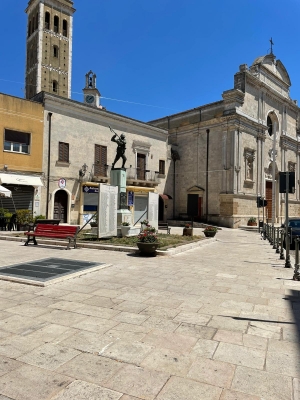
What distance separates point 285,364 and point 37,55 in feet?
166

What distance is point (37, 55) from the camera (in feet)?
146

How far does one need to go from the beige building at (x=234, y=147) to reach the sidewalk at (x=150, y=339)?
76.4 ft

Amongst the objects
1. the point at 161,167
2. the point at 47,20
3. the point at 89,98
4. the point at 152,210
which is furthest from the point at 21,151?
the point at 47,20

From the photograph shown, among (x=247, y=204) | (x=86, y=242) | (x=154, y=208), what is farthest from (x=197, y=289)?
(x=247, y=204)

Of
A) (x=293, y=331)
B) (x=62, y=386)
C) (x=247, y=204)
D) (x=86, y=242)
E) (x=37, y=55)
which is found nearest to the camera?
(x=62, y=386)

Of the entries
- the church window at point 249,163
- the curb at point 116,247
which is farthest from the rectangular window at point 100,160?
the church window at point 249,163

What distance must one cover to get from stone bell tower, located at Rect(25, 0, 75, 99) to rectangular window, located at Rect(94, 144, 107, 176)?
26.0m

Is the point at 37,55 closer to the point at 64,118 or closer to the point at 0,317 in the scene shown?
the point at 64,118

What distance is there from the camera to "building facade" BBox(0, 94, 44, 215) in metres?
18.7

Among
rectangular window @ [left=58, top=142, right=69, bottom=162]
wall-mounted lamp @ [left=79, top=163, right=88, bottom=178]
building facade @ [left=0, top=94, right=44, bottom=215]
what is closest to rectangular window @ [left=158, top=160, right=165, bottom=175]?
wall-mounted lamp @ [left=79, top=163, right=88, bottom=178]

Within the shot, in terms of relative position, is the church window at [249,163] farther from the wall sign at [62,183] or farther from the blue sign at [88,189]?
the wall sign at [62,183]

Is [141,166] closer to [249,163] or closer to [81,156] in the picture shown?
[81,156]

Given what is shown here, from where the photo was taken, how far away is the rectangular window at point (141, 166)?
27659 millimetres

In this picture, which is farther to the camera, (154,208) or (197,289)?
(154,208)
